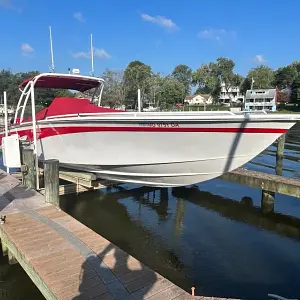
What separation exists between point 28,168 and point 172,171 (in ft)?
11.1

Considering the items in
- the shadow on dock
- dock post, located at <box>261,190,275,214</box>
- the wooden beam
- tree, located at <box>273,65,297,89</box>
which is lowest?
dock post, located at <box>261,190,275,214</box>

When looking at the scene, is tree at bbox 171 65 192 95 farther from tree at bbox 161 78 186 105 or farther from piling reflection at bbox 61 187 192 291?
piling reflection at bbox 61 187 192 291

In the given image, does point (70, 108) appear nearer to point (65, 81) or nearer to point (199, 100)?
point (65, 81)

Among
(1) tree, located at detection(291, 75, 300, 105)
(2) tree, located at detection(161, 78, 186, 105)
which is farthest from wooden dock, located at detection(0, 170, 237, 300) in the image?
(1) tree, located at detection(291, 75, 300, 105)

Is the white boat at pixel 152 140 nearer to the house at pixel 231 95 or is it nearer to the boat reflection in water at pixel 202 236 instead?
the boat reflection in water at pixel 202 236

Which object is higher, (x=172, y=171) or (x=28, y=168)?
(x=172, y=171)

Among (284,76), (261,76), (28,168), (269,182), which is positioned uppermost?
(284,76)

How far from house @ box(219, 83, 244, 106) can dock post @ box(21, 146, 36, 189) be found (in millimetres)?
75048

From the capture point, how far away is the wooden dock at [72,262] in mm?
3277

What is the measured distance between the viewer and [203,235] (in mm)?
6906

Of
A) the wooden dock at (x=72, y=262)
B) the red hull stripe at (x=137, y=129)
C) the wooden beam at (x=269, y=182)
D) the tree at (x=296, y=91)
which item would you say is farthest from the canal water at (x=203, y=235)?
the tree at (x=296, y=91)

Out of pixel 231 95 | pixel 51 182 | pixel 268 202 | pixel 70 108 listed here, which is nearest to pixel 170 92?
pixel 231 95

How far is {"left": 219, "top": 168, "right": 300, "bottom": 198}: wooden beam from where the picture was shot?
7094 mm

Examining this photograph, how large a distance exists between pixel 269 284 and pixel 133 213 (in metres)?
4.04
